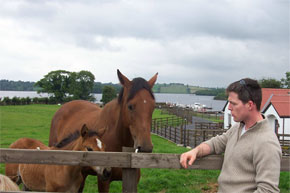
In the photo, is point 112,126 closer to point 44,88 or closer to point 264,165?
point 264,165

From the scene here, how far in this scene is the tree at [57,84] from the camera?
69062mm

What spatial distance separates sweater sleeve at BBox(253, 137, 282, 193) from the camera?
5.69ft

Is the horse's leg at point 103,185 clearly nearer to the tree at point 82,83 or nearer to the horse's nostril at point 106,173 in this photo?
the horse's nostril at point 106,173

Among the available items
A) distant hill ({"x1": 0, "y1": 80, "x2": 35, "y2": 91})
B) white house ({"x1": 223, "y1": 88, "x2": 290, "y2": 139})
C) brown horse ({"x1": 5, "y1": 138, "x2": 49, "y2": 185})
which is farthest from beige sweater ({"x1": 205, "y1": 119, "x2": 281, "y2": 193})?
distant hill ({"x1": 0, "y1": 80, "x2": 35, "y2": 91})

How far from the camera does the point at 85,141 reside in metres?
4.19

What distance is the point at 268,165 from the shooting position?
1.75 m

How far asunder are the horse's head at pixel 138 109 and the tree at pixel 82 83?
63714 millimetres

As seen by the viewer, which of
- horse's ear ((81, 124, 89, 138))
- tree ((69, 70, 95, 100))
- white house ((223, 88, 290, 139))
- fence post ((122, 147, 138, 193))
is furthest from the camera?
tree ((69, 70, 95, 100))

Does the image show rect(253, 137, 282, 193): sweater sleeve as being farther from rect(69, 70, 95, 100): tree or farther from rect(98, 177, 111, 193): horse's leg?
rect(69, 70, 95, 100): tree

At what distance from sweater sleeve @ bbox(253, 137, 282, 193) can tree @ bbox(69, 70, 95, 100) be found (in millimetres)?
66211

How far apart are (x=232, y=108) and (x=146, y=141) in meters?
1.60

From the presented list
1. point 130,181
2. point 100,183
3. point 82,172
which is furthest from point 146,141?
point 82,172

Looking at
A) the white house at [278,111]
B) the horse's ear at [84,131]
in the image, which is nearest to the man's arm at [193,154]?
the horse's ear at [84,131]

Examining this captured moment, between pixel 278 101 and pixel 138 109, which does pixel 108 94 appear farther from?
pixel 138 109
